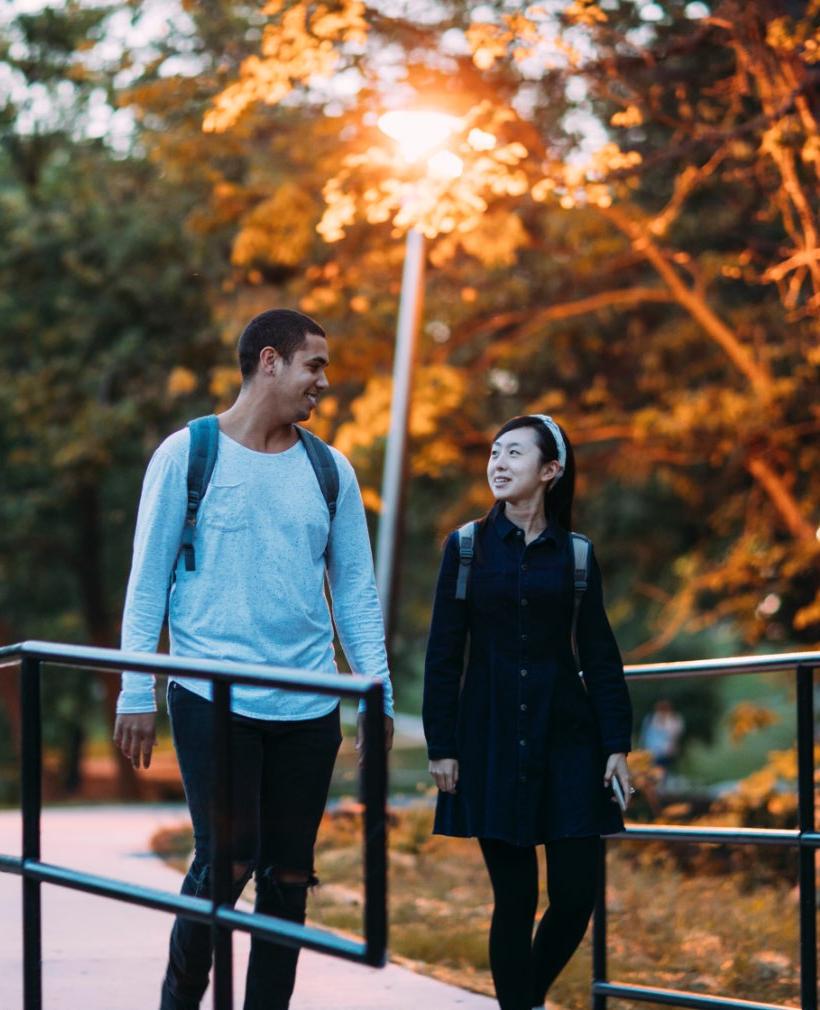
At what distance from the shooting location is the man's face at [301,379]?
4090mm

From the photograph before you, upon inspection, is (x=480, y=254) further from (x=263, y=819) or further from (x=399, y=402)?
(x=263, y=819)

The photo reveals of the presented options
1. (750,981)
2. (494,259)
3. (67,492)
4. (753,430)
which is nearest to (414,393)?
(494,259)

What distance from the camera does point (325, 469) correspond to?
417cm

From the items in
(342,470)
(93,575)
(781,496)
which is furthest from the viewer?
(93,575)

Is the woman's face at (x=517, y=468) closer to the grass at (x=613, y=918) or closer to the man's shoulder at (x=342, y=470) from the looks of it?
the man's shoulder at (x=342, y=470)

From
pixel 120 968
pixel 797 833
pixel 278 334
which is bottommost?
pixel 120 968

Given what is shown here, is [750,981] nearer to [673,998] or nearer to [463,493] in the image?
[673,998]

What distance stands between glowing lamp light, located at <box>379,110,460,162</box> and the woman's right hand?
5.39 meters

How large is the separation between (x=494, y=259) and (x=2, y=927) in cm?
672

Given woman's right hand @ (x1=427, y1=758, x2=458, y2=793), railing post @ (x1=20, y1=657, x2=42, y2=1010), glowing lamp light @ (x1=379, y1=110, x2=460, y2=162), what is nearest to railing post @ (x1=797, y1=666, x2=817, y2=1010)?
woman's right hand @ (x1=427, y1=758, x2=458, y2=793)

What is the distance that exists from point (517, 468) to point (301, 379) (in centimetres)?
63

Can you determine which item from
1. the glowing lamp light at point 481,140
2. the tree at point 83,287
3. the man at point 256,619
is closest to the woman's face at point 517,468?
the man at point 256,619

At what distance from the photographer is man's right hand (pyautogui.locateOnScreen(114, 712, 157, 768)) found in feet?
12.8

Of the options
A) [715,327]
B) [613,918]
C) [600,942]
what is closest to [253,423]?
[600,942]
